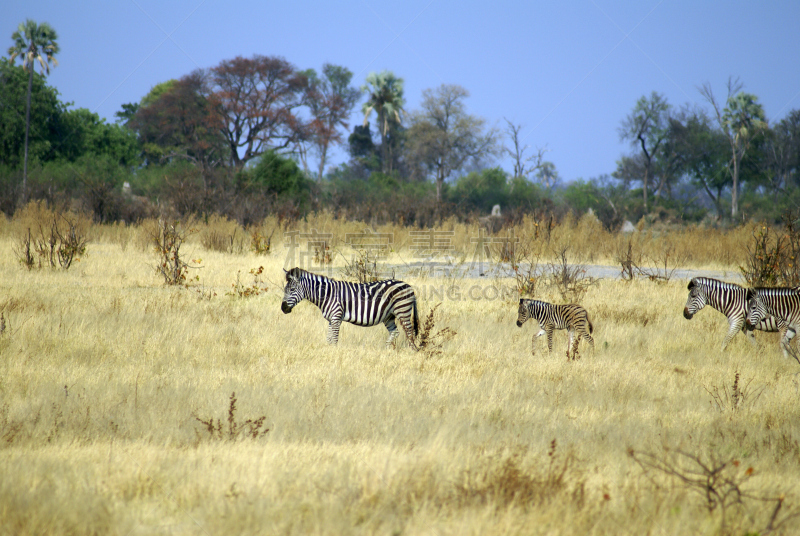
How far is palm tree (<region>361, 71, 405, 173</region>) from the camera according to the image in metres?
51.5

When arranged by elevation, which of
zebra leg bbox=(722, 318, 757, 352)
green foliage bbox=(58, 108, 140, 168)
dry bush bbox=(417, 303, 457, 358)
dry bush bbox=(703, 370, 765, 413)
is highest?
green foliage bbox=(58, 108, 140, 168)

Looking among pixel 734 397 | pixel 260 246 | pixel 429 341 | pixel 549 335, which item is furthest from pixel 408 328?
pixel 260 246

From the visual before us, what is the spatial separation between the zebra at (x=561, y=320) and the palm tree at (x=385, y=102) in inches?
1754

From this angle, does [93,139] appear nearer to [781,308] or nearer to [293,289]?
[293,289]

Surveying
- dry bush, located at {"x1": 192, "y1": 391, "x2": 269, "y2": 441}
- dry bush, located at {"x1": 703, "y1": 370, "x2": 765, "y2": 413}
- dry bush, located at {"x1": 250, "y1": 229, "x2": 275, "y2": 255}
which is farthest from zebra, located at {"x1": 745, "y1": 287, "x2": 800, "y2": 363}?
dry bush, located at {"x1": 250, "y1": 229, "x2": 275, "y2": 255}

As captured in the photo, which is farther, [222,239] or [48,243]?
[222,239]

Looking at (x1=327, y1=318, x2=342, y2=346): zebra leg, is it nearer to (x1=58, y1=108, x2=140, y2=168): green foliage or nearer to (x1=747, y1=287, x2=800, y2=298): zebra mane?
(x1=747, y1=287, x2=800, y2=298): zebra mane

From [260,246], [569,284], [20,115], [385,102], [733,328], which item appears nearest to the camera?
[733,328]

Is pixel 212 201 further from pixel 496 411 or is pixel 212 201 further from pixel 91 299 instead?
pixel 496 411

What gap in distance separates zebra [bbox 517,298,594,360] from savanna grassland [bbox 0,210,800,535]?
28 cm

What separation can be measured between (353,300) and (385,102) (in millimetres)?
47482

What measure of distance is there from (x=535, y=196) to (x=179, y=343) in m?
37.4

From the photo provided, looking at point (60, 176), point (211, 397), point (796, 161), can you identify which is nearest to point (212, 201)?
point (60, 176)

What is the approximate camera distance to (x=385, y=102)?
171 ft
